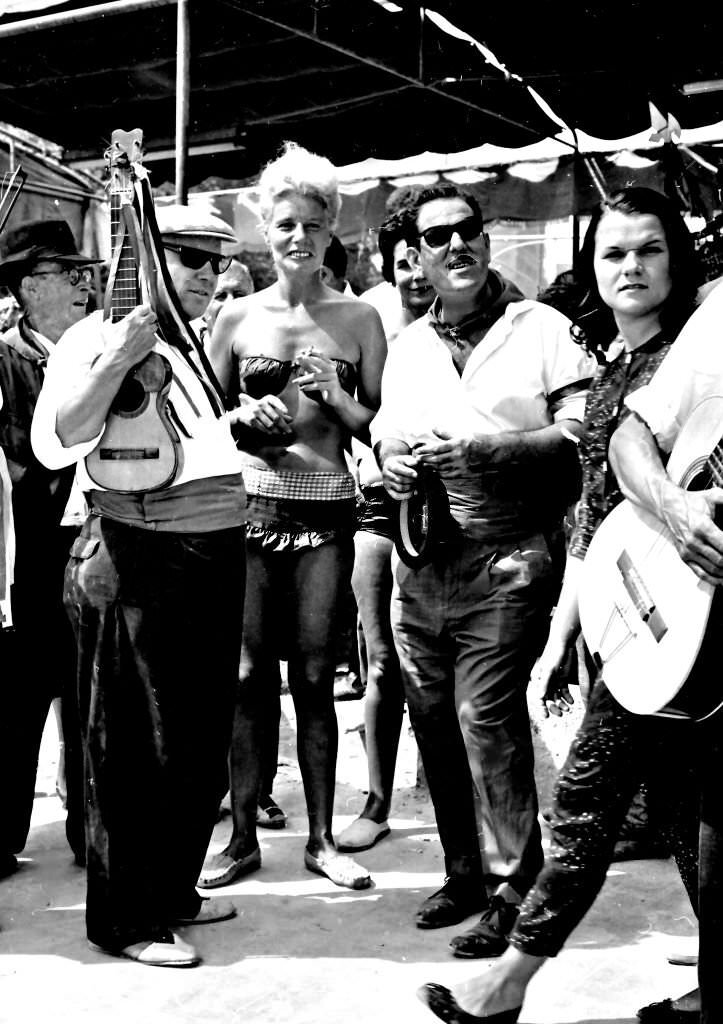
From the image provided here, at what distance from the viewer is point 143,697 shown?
3516 millimetres

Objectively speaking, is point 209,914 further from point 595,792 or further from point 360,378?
point 360,378

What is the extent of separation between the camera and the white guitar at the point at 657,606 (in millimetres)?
2359

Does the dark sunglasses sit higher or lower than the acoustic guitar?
higher

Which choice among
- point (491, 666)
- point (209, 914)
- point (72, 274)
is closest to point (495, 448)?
point (491, 666)

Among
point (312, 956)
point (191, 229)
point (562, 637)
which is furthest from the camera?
point (191, 229)

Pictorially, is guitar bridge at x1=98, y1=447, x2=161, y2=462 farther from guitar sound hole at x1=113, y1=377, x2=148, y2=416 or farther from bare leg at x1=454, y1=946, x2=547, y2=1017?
bare leg at x1=454, y1=946, x2=547, y2=1017

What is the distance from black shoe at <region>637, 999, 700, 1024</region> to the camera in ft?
9.76

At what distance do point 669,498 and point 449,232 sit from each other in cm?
147

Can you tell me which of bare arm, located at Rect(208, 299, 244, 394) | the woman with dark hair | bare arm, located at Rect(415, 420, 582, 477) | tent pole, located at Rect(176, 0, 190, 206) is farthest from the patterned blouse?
tent pole, located at Rect(176, 0, 190, 206)

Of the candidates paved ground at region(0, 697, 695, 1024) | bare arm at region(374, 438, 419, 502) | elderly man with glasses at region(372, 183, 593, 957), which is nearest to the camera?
paved ground at region(0, 697, 695, 1024)

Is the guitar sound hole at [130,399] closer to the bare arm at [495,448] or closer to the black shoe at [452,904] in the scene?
the bare arm at [495,448]

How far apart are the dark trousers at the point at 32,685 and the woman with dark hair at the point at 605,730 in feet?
6.13

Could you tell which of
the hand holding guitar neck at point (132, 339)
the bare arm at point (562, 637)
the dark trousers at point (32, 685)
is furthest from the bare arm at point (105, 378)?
the bare arm at point (562, 637)

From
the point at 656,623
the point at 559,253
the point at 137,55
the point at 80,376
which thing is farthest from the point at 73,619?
the point at 559,253
